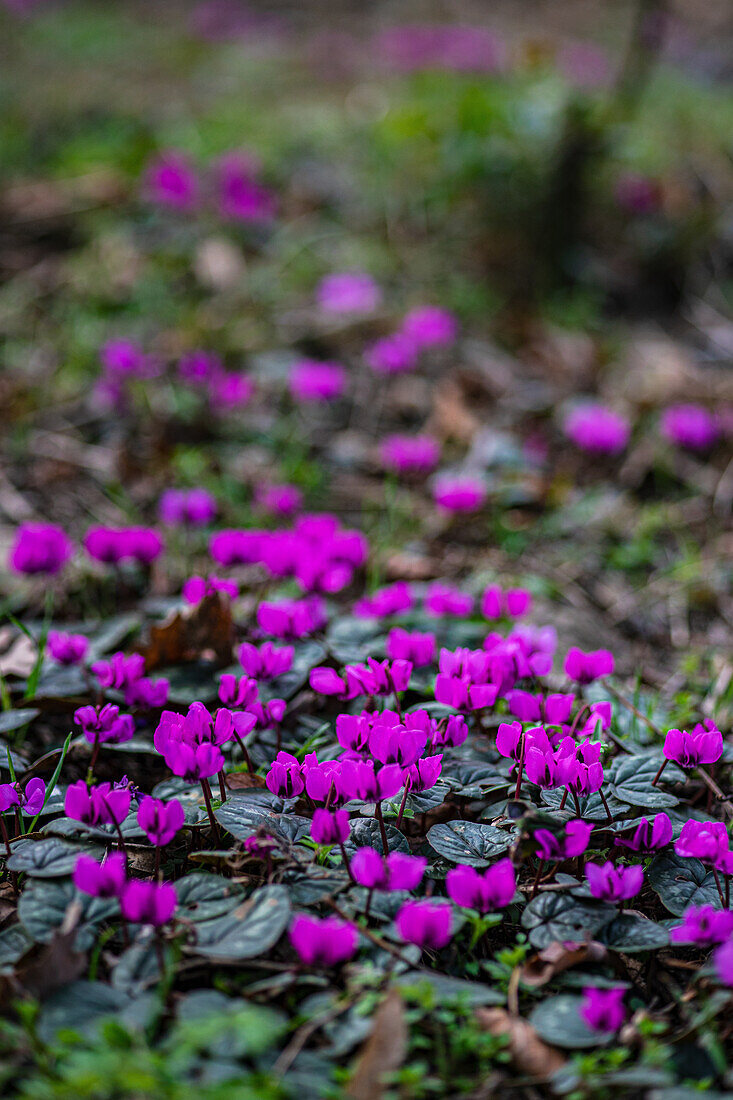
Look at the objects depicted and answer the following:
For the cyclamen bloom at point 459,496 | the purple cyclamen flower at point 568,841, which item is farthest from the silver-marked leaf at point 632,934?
the cyclamen bloom at point 459,496

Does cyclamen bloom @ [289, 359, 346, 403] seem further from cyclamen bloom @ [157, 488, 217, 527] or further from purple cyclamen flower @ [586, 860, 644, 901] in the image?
purple cyclamen flower @ [586, 860, 644, 901]

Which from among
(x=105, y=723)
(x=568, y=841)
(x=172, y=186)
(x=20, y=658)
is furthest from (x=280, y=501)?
(x=172, y=186)

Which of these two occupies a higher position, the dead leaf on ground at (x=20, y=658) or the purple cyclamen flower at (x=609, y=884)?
the purple cyclamen flower at (x=609, y=884)

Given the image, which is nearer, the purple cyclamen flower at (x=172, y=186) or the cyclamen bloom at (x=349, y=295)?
the cyclamen bloom at (x=349, y=295)

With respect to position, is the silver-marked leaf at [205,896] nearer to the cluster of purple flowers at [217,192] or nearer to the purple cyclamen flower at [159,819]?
the purple cyclamen flower at [159,819]

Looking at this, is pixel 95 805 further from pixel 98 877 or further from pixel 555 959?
pixel 555 959

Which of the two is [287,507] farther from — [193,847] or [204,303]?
[204,303]
